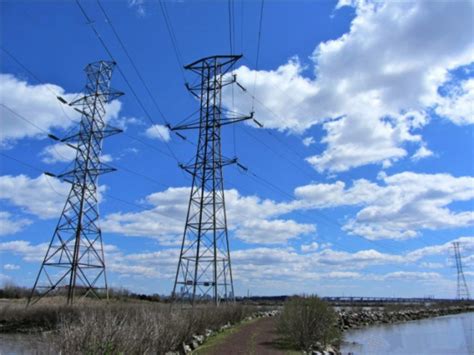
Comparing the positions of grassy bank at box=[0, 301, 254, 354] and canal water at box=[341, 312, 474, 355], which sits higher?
grassy bank at box=[0, 301, 254, 354]

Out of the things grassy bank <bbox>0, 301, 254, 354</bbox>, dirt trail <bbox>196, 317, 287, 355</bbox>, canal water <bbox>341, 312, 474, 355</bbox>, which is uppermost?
grassy bank <bbox>0, 301, 254, 354</bbox>

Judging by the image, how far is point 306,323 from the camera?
2320 centimetres

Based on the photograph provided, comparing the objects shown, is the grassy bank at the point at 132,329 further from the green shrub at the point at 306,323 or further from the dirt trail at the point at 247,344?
the green shrub at the point at 306,323

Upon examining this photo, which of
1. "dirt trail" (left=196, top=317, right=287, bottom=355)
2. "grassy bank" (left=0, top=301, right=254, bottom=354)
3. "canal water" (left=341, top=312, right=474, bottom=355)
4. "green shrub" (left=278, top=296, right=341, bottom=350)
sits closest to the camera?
"grassy bank" (left=0, top=301, right=254, bottom=354)

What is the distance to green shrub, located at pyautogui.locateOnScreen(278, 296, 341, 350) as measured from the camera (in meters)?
23.1

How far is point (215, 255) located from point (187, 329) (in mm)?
13780

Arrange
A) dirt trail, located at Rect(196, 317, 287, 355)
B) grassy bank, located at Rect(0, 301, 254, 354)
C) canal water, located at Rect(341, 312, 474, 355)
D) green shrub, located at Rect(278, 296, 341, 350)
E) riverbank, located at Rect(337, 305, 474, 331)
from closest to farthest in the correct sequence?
grassy bank, located at Rect(0, 301, 254, 354) < dirt trail, located at Rect(196, 317, 287, 355) < green shrub, located at Rect(278, 296, 341, 350) < canal water, located at Rect(341, 312, 474, 355) < riverbank, located at Rect(337, 305, 474, 331)

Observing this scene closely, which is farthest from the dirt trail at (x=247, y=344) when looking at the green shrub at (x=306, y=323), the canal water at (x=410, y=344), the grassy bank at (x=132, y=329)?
the canal water at (x=410, y=344)

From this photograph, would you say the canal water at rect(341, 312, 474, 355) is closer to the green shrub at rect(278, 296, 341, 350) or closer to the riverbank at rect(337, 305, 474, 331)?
the green shrub at rect(278, 296, 341, 350)

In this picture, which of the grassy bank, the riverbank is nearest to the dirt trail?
the grassy bank

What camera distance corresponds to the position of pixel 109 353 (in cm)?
1012

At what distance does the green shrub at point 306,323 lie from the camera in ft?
75.7

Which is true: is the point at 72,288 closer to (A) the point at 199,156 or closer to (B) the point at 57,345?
(A) the point at 199,156

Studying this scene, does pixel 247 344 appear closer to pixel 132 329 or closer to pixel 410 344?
pixel 132 329
